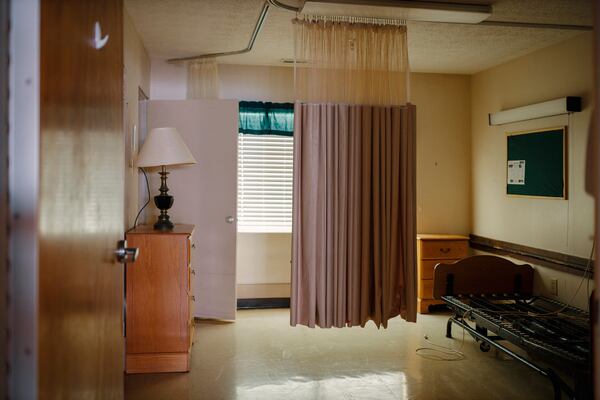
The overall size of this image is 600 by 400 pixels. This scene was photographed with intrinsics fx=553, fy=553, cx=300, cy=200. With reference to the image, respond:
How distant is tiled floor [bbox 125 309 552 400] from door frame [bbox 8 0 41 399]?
7.57ft

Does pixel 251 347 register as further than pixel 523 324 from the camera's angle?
Yes

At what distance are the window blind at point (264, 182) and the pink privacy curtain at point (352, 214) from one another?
2127 mm

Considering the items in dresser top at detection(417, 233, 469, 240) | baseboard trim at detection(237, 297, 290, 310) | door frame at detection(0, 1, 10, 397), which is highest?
door frame at detection(0, 1, 10, 397)

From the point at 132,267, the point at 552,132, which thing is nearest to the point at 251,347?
the point at 132,267

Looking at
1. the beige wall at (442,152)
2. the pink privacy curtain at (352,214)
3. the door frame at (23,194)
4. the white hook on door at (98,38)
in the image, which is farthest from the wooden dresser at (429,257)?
the door frame at (23,194)

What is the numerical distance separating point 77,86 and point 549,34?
392 centimetres

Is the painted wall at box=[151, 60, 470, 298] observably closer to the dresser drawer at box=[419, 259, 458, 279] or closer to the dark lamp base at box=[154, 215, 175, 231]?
the dresser drawer at box=[419, 259, 458, 279]

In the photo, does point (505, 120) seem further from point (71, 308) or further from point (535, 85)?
point (71, 308)

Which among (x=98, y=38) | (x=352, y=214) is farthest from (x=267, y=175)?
(x=98, y=38)

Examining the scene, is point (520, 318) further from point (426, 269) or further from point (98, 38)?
point (98, 38)

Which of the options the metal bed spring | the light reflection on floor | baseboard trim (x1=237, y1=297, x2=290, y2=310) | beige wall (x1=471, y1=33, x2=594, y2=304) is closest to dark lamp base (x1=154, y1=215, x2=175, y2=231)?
the light reflection on floor

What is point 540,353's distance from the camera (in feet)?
9.45

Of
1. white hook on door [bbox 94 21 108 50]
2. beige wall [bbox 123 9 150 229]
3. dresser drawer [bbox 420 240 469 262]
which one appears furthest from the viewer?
dresser drawer [bbox 420 240 469 262]

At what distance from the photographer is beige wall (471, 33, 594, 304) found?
13.7 feet
